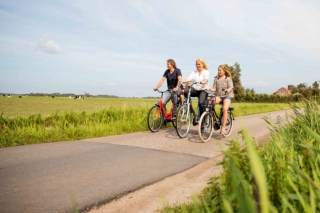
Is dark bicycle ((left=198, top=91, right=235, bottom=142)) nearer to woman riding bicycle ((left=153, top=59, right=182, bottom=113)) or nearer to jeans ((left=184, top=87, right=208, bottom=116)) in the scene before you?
jeans ((left=184, top=87, right=208, bottom=116))

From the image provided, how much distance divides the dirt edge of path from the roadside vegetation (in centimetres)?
29

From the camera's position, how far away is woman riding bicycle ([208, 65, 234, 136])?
8.20 metres

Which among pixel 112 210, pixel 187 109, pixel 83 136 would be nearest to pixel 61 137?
pixel 83 136

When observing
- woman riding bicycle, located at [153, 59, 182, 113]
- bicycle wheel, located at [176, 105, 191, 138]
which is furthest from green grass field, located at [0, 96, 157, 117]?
bicycle wheel, located at [176, 105, 191, 138]

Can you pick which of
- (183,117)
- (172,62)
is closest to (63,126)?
(183,117)

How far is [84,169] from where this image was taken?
15.2 feet

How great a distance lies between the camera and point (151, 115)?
9312 millimetres

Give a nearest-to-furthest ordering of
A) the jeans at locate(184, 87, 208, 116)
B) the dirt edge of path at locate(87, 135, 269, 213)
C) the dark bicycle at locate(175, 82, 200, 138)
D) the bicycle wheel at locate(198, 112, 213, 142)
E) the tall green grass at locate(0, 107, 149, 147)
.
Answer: the dirt edge of path at locate(87, 135, 269, 213) < the tall green grass at locate(0, 107, 149, 147) < the bicycle wheel at locate(198, 112, 213, 142) < the dark bicycle at locate(175, 82, 200, 138) < the jeans at locate(184, 87, 208, 116)

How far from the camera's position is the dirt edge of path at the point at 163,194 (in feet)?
10.6

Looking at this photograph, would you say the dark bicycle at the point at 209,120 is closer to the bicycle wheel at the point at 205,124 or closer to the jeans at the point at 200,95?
the bicycle wheel at the point at 205,124

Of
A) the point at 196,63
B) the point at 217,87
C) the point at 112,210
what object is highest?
the point at 196,63

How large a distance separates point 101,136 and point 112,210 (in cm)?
547

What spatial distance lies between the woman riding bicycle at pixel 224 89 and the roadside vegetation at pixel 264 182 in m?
3.04

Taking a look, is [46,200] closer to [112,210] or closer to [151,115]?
[112,210]
